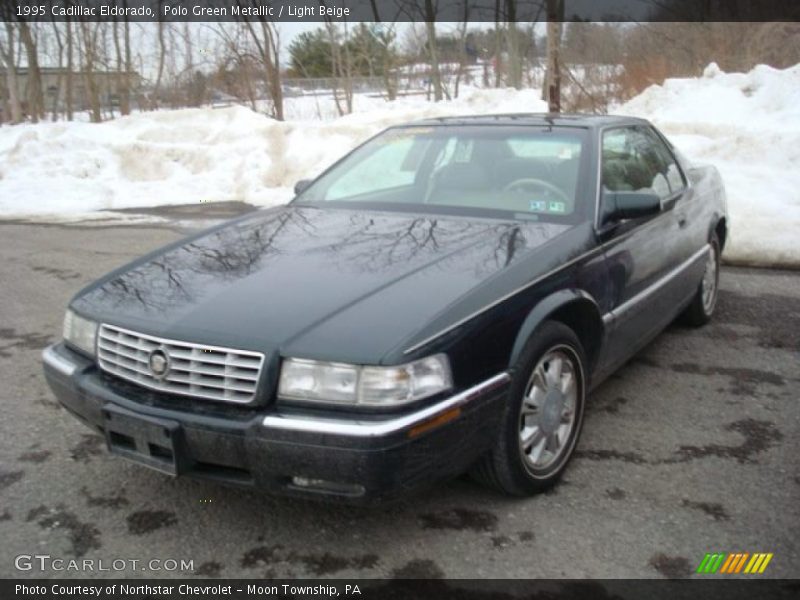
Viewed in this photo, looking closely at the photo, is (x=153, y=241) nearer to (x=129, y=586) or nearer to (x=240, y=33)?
(x=129, y=586)

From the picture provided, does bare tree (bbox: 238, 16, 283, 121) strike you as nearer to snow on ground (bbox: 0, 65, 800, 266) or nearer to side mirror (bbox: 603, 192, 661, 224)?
snow on ground (bbox: 0, 65, 800, 266)

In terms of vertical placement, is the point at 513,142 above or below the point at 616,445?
above

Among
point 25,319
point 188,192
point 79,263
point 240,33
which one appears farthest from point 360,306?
point 240,33

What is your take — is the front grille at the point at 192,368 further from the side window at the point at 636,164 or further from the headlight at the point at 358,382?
the side window at the point at 636,164

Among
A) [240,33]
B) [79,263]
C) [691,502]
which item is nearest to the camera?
[691,502]

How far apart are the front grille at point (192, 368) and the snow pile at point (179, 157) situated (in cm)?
904

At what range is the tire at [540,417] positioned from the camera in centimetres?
289

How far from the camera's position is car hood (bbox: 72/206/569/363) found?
2.58 metres

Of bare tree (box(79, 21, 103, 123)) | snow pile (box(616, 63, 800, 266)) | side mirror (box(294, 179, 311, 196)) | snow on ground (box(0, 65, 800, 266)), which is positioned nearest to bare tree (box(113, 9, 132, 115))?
bare tree (box(79, 21, 103, 123))

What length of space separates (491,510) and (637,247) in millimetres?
1627

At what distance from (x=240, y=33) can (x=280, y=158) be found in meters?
8.40

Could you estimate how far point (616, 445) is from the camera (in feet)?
11.8

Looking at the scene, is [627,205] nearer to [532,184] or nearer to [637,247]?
[637,247]

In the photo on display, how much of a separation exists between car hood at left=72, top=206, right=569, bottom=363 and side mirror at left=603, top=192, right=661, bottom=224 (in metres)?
0.36
